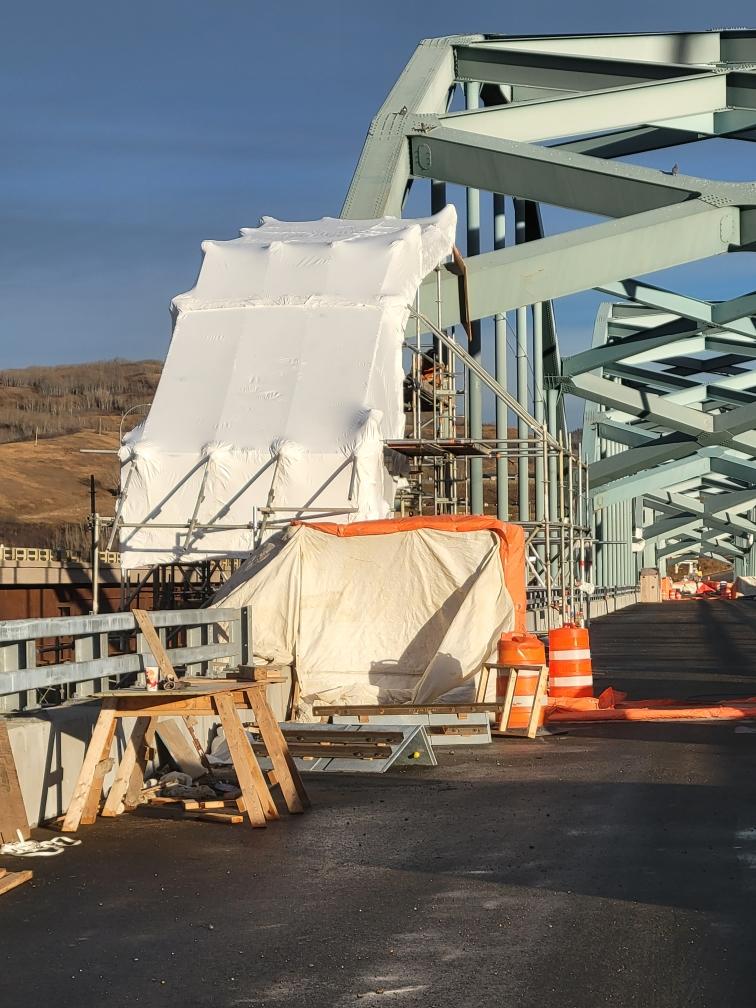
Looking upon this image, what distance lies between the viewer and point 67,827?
9.17 metres

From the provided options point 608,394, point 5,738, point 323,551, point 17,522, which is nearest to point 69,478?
point 17,522

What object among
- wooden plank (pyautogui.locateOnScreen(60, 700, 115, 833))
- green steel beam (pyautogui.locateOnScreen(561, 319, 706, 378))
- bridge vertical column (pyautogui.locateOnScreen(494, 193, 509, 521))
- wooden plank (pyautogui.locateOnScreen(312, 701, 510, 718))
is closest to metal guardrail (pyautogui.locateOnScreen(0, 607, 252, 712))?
wooden plank (pyautogui.locateOnScreen(60, 700, 115, 833))

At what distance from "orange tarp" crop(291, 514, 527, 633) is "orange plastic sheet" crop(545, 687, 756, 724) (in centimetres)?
106

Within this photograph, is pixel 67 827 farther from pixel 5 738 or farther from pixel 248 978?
pixel 248 978

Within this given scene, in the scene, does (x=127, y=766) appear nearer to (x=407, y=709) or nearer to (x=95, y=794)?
(x=95, y=794)

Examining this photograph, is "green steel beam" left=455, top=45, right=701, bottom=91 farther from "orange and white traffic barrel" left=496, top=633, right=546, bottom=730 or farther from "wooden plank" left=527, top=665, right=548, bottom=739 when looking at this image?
"wooden plank" left=527, top=665, right=548, bottom=739

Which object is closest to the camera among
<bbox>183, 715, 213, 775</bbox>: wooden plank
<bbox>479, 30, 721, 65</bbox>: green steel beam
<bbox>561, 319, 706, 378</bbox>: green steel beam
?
<bbox>183, 715, 213, 775</bbox>: wooden plank

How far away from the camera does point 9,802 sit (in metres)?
8.62

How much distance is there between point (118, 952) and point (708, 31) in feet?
107

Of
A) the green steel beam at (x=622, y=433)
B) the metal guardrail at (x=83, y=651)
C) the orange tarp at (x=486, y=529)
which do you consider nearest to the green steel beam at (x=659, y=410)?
the green steel beam at (x=622, y=433)

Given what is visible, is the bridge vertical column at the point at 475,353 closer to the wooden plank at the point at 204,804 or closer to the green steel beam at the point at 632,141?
the green steel beam at the point at 632,141

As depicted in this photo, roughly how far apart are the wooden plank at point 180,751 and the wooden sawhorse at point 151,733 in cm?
87

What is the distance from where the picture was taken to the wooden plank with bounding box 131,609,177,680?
994 centimetres

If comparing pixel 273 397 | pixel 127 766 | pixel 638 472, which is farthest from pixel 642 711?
pixel 638 472
